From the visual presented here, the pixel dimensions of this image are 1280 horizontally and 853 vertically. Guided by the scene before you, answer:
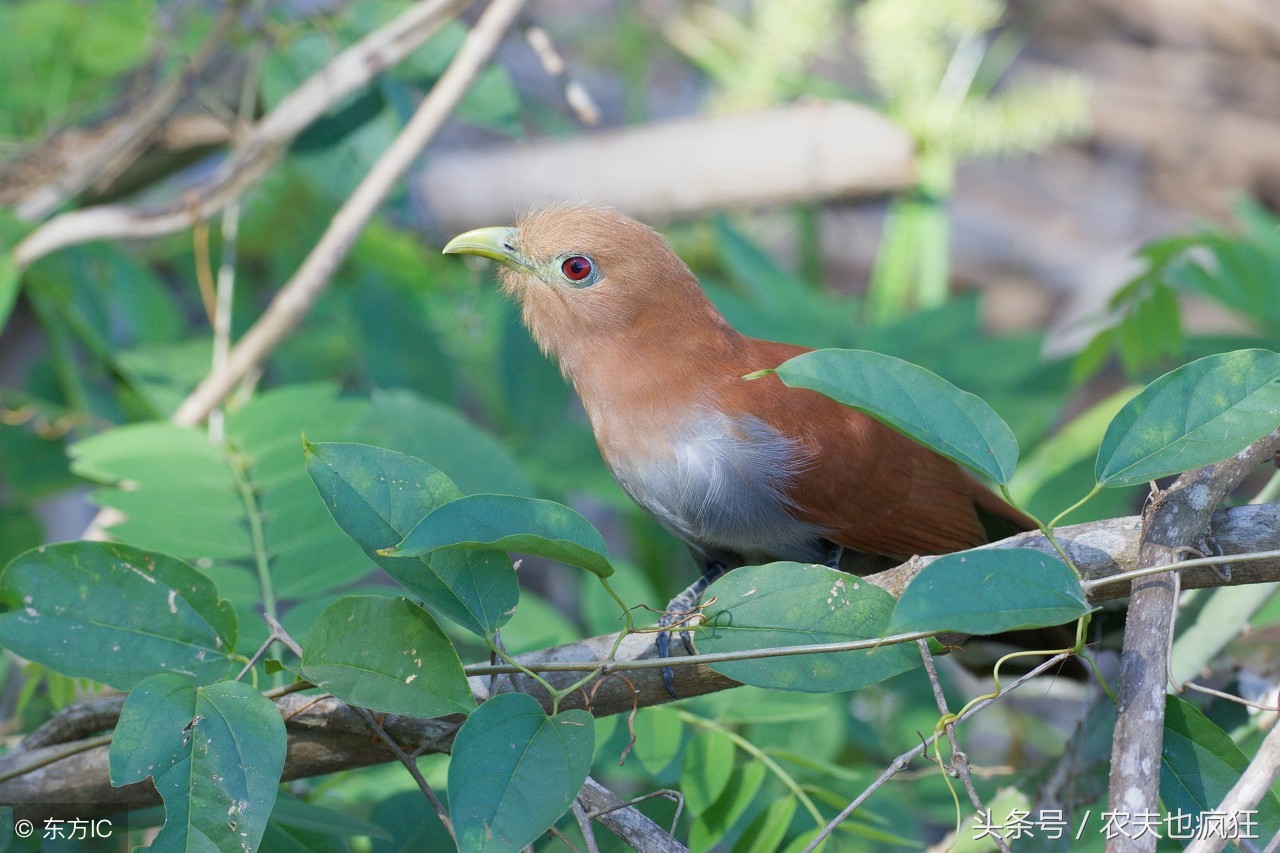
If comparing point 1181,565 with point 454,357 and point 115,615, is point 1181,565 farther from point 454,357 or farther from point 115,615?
point 454,357

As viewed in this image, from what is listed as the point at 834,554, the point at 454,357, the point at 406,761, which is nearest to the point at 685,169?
the point at 454,357

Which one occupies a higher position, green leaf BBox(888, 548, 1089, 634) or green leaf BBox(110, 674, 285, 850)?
green leaf BBox(888, 548, 1089, 634)

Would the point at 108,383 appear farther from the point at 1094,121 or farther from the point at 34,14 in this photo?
the point at 1094,121

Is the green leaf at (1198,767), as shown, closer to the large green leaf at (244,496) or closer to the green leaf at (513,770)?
the green leaf at (513,770)

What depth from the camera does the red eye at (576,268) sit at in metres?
2.14

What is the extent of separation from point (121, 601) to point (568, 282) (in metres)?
1.03

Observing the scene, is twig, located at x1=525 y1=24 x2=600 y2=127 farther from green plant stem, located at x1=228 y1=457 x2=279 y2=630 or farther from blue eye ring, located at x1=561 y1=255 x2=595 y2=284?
green plant stem, located at x1=228 y1=457 x2=279 y2=630

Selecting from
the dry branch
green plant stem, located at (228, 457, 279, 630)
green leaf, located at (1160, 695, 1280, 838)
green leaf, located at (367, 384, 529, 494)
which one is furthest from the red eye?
the dry branch

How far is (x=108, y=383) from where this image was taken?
3.25 metres

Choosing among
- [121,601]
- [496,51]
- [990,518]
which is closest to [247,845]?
[121,601]

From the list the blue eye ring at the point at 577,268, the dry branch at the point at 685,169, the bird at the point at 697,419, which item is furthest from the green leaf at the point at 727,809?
the dry branch at the point at 685,169

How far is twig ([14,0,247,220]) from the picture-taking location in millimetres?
3098

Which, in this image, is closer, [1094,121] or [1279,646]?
[1279,646]

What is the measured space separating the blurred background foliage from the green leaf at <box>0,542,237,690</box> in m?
0.31
